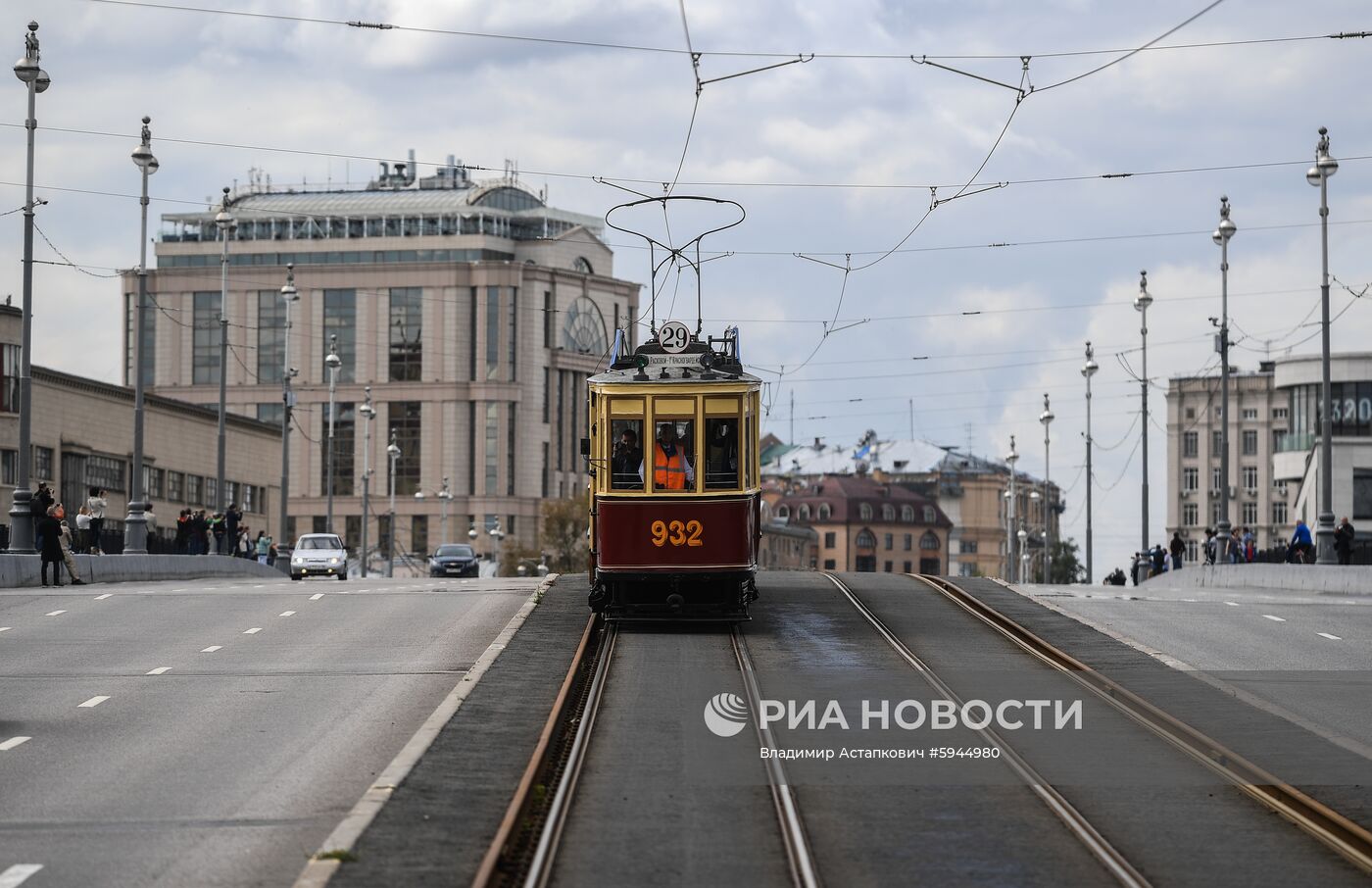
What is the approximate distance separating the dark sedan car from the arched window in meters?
72.1

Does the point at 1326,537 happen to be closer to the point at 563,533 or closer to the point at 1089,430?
the point at 1089,430

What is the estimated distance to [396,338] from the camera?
468ft

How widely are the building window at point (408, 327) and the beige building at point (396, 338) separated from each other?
3.9 inches

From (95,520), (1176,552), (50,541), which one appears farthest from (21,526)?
(1176,552)

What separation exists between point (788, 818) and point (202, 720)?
22.0ft

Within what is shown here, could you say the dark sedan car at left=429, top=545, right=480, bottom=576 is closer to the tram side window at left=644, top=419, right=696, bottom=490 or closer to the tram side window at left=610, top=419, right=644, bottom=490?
the tram side window at left=610, top=419, right=644, bottom=490

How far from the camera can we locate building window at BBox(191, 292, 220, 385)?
144 m

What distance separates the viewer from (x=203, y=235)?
14612 centimetres

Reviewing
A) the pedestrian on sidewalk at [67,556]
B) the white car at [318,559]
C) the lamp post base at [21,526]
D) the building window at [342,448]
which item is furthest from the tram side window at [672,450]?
the building window at [342,448]

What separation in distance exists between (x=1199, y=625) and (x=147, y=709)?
16159 mm

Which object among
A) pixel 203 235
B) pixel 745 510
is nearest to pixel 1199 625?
pixel 745 510

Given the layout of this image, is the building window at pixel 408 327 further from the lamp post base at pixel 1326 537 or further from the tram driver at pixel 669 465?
the tram driver at pixel 669 465

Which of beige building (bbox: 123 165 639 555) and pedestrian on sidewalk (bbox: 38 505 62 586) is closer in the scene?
pedestrian on sidewalk (bbox: 38 505 62 586)

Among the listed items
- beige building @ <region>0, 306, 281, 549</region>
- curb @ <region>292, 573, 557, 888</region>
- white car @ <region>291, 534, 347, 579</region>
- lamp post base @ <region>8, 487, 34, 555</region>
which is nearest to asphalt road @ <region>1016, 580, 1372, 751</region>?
A: curb @ <region>292, 573, 557, 888</region>
